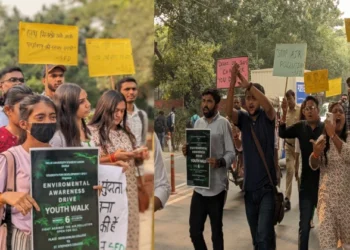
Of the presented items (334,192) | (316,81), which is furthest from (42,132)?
(316,81)

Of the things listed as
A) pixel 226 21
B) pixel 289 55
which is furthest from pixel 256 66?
pixel 226 21

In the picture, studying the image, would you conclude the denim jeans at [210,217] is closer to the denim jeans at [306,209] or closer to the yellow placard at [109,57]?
the denim jeans at [306,209]

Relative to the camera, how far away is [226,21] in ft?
19.7

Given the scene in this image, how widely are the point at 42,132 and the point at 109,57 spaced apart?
46 centimetres

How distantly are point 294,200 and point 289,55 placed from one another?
11.1ft

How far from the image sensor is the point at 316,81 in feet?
21.1

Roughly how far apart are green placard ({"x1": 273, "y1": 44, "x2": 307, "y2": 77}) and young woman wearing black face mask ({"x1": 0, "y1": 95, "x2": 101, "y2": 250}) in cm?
429

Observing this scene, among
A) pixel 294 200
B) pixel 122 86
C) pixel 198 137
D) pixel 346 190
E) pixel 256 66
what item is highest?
pixel 256 66

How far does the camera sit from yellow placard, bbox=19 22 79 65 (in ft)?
7.83

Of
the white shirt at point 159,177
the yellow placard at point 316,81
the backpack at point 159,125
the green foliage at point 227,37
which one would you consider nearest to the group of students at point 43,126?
the white shirt at point 159,177

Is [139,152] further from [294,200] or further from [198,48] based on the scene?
[294,200]

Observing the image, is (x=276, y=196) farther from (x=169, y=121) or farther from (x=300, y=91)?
(x=300, y=91)

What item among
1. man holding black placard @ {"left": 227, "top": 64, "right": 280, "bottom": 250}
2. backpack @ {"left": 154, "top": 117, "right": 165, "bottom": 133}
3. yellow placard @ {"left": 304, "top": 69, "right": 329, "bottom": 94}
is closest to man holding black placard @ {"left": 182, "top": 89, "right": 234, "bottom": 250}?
man holding black placard @ {"left": 227, "top": 64, "right": 280, "bottom": 250}

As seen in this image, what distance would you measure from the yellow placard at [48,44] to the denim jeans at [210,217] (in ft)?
9.43
